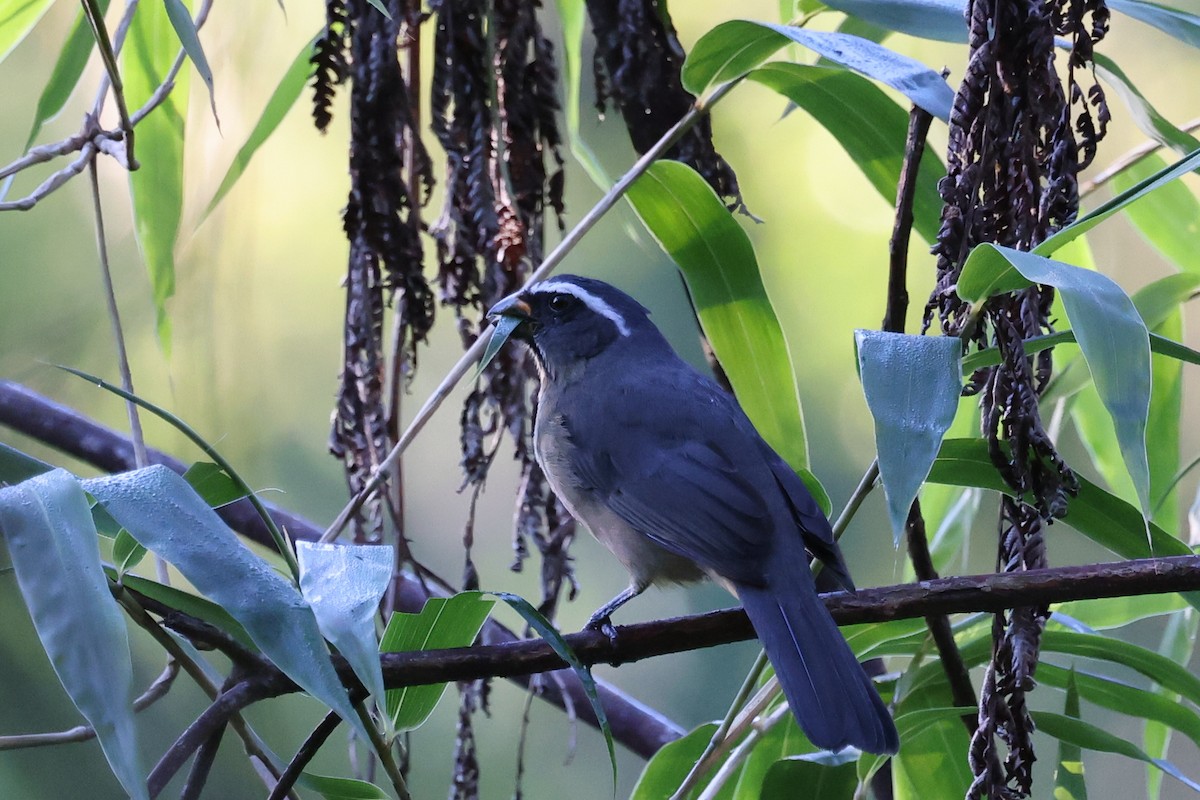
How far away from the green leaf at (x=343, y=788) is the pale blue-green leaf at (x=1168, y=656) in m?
1.45

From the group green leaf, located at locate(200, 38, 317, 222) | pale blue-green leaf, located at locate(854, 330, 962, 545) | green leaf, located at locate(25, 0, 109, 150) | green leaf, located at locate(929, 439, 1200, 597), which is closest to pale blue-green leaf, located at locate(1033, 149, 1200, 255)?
pale blue-green leaf, located at locate(854, 330, 962, 545)

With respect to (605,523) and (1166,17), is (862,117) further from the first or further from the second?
(605,523)

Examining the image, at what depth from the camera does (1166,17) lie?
1809 millimetres

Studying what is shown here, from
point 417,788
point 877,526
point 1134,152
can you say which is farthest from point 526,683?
point 877,526

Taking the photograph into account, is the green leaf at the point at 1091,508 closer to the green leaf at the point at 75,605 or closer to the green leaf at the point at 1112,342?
the green leaf at the point at 1112,342

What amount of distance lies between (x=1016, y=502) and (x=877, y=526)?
4039 mm

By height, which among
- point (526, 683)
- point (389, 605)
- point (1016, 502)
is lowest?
point (526, 683)

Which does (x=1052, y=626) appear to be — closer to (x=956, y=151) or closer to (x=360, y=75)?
(x=956, y=151)

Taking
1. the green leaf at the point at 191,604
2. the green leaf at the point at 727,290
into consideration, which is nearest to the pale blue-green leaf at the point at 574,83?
the green leaf at the point at 727,290

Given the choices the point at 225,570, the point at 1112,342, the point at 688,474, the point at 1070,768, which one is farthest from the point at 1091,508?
the point at 225,570

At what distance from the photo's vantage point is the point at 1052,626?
→ 225 centimetres

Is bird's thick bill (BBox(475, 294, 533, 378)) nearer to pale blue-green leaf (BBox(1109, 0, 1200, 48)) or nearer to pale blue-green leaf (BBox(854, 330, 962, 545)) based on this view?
pale blue-green leaf (BBox(854, 330, 962, 545))

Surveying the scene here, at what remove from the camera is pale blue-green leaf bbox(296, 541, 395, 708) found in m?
1.11

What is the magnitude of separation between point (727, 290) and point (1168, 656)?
1168 millimetres
